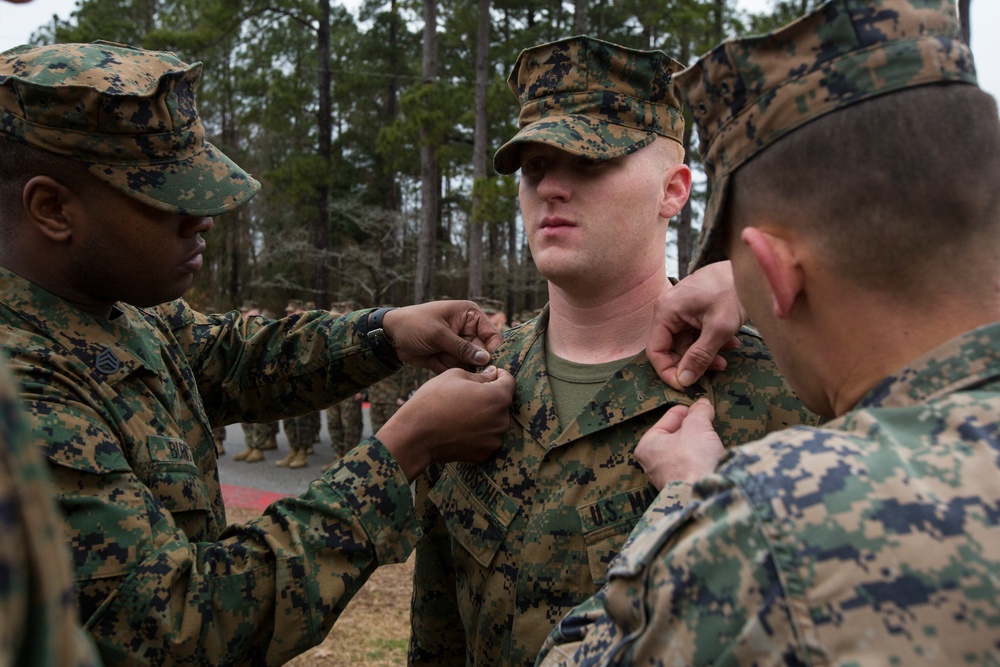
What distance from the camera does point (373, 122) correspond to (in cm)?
3119

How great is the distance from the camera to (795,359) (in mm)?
1472

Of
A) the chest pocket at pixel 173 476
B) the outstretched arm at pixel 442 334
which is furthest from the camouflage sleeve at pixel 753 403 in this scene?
the chest pocket at pixel 173 476

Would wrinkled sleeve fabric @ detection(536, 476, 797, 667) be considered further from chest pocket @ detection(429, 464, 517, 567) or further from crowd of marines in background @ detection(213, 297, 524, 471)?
crowd of marines in background @ detection(213, 297, 524, 471)

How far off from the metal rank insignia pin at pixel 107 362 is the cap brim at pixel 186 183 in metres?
0.45

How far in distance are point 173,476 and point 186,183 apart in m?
0.88

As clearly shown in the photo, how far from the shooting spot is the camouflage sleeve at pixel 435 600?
285 cm

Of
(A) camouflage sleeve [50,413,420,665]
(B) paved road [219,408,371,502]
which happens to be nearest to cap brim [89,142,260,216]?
(A) camouflage sleeve [50,413,420,665]

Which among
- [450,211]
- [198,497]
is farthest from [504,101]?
[198,497]

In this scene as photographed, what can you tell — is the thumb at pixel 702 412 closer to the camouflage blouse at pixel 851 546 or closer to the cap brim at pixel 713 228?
the cap brim at pixel 713 228

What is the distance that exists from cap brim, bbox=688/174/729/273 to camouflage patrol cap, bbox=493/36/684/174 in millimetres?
906

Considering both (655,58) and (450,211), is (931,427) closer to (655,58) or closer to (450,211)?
(655,58)

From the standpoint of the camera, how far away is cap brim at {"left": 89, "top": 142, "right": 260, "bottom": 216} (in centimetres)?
226

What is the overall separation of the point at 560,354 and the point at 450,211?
29788mm

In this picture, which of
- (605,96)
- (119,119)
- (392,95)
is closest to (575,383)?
(605,96)
